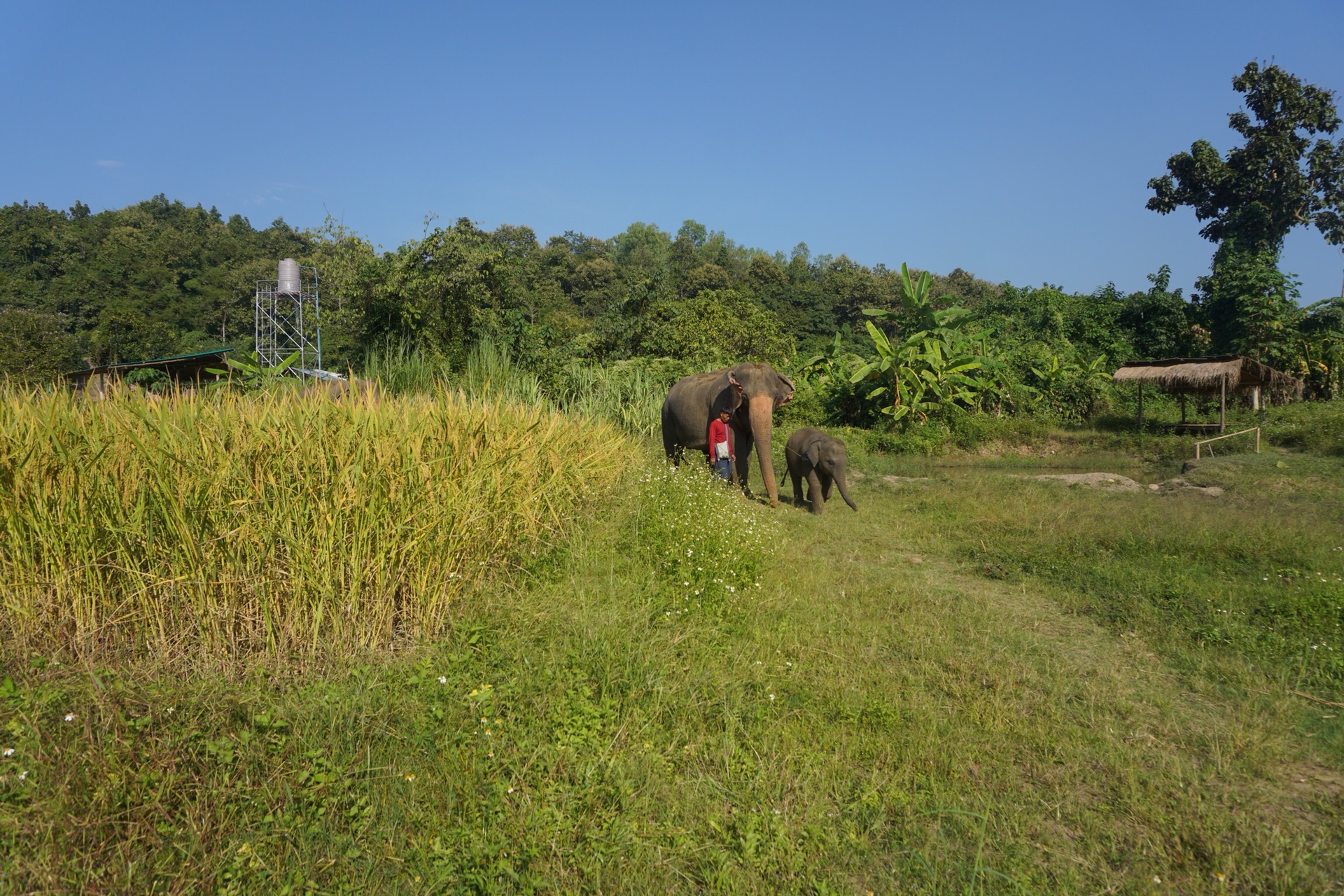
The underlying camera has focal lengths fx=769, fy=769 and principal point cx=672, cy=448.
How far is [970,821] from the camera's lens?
2898 mm

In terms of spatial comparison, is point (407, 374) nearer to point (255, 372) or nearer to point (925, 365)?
point (255, 372)

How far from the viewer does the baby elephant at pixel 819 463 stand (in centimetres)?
880

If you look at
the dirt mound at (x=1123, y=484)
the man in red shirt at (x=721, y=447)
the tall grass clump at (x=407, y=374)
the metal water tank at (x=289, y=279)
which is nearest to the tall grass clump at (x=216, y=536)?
the tall grass clump at (x=407, y=374)

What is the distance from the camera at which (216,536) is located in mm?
3523

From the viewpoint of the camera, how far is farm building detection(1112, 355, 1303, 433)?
1608cm

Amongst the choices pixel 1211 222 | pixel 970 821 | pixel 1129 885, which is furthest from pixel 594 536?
pixel 1211 222

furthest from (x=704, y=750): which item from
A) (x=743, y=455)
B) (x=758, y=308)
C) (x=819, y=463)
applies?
(x=758, y=308)

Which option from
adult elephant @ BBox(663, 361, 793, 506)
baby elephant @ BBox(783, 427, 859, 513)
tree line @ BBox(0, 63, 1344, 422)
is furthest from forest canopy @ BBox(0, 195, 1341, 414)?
baby elephant @ BBox(783, 427, 859, 513)

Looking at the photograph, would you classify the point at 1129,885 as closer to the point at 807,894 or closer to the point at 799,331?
the point at 807,894

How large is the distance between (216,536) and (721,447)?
20.7 ft

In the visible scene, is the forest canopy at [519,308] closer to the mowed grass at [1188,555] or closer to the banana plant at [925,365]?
the banana plant at [925,365]

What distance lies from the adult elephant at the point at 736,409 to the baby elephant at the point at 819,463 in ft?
1.40

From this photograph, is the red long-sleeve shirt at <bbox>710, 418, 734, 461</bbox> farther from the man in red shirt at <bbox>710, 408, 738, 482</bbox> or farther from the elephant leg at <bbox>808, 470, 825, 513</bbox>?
the elephant leg at <bbox>808, 470, 825, 513</bbox>

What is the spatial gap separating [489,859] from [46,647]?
100 inches
